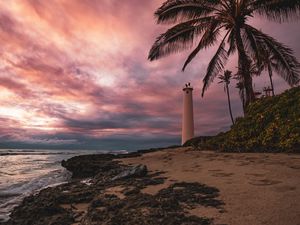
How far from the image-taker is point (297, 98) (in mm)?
10336

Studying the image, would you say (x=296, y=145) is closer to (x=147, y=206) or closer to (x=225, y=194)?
(x=225, y=194)

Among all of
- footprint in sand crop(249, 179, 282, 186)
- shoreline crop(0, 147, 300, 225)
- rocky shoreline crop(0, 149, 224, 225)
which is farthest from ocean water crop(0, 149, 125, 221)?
footprint in sand crop(249, 179, 282, 186)

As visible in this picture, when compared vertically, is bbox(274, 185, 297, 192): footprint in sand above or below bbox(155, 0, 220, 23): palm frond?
below

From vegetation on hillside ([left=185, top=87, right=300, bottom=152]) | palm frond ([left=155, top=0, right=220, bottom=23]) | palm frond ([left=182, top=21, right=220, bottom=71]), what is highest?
palm frond ([left=155, top=0, right=220, bottom=23])

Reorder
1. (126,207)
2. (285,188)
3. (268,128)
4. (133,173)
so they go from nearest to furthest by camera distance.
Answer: (126,207), (285,188), (133,173), (268,128)

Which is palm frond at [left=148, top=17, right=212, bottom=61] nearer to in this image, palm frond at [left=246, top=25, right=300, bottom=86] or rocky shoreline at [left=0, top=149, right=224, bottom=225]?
palm frond at [left=246, top=25, right=300, bottom=86]

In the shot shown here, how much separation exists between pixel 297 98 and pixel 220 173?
6.50 m

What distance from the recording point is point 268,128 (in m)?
9.75

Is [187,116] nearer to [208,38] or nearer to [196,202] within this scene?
[208,38]

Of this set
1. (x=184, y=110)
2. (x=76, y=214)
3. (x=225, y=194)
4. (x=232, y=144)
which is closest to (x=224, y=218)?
(x=225, y=194)

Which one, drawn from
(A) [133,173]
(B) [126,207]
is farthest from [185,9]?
(B) [126,207]

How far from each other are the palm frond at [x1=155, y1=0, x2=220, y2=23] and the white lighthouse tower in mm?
13161

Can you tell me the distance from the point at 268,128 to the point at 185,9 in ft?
24.4

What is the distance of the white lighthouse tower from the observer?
2606cm
